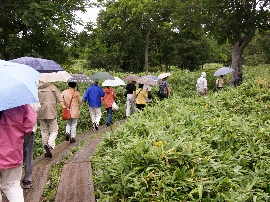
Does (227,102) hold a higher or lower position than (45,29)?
lower

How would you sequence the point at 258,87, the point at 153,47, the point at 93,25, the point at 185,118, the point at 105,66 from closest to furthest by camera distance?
1. the point at 185,118
2. the point at 258,87
3. the point at 93,25
4. the point at 105,66
5. the point at 153,47

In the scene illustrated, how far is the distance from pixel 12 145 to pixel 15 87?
2.19 feet

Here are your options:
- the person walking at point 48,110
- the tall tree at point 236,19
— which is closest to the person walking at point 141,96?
the person walking at point 48,110

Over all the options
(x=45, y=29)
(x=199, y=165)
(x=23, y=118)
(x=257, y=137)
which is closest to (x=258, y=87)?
(x=257, y=137)

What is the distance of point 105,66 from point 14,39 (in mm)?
17408

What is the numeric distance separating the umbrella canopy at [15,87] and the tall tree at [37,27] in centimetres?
1078

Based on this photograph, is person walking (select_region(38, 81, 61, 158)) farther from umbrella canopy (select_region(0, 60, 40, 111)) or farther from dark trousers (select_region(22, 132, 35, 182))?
umbrella canopy (select_region(0, 60, 40, 111))

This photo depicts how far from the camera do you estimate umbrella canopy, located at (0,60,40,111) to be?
323 centimetres

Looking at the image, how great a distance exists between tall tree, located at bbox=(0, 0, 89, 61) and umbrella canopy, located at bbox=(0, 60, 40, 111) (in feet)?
35.4

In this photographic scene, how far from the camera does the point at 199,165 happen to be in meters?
3.53

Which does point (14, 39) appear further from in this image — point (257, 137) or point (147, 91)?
point (257, 137)

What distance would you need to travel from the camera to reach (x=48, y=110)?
6371 mm

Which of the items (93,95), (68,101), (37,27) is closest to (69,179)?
(68,101)

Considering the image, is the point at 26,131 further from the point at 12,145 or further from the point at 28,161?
the point at 28,161
